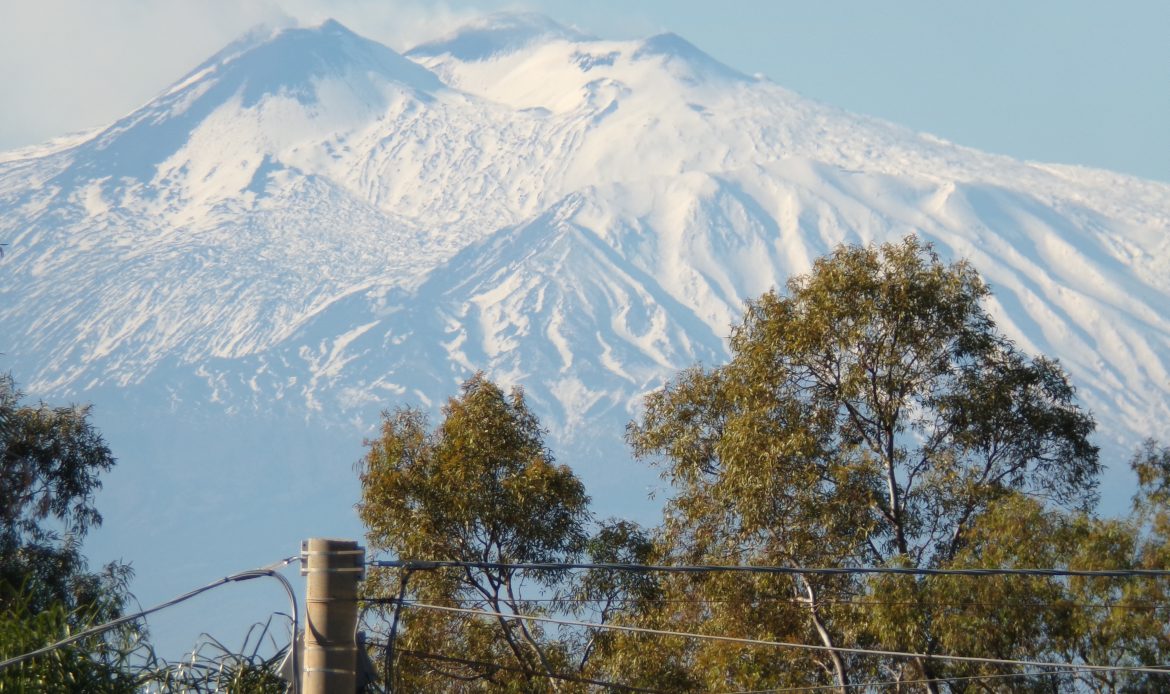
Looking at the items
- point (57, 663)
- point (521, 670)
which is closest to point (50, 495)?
point (521, 670)

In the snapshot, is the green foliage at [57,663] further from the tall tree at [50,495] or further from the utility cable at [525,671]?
the tall tree at [50,495]

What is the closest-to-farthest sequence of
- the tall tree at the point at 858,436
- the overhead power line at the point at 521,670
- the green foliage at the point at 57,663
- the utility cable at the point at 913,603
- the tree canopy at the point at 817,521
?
the green foliage at the point at 57,663 → the overhead power line at the point at 521,670 → the utility cable at the point at 913,603 → the tree canopy at the point at 817,521 → the tall tree at the point at 858,436

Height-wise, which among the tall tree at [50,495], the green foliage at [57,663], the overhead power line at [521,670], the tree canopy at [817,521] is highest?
the tall tree at [50,495]

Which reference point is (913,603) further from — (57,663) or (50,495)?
(50,495)

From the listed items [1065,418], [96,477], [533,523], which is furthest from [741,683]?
[96,477]

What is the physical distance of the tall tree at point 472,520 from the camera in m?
17.5

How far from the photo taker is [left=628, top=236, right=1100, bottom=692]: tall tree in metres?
17.0

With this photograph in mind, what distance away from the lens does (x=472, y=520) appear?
59.4ft

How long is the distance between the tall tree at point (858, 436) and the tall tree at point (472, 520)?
4.90ft

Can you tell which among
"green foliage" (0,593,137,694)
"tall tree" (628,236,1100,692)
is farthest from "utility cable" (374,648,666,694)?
"tall tree" (628,236,1100,692)

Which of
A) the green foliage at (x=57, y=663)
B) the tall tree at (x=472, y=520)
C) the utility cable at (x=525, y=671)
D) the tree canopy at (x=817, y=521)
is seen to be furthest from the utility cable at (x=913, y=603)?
the green foliage at (x=57, y=663)

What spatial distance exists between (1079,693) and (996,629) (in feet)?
5.75

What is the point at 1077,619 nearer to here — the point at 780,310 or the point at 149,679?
the point at 780,310

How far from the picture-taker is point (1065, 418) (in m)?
18.7
